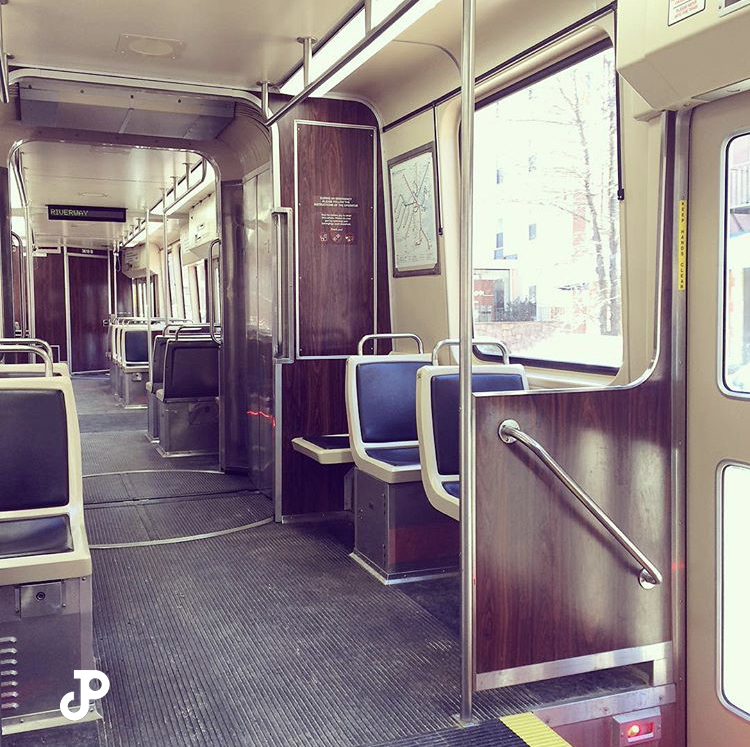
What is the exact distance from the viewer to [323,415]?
212 inches

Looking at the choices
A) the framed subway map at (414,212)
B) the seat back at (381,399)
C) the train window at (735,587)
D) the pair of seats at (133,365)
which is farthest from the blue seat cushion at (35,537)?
the pair of seats at (133,365)

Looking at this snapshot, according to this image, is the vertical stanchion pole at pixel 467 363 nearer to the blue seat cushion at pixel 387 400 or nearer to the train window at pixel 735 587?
the train window at pixel 735 587

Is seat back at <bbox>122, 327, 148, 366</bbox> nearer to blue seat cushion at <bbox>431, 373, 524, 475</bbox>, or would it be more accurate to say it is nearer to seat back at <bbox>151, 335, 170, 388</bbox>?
seat back at <bbox>151, 335, 170, 388</bbox>

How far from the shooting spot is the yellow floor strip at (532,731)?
2.48 metres

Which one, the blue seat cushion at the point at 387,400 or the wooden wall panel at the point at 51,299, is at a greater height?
the wooden wall panel at the point at 51,299

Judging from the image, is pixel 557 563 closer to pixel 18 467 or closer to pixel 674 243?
pixel 674 243

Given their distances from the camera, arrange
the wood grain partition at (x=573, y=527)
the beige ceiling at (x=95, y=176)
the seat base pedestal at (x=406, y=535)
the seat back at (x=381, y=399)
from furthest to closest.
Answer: the beige ceiling at (x=95, y=176), the seat back at (x=381, y=399), the seat base pedestal at (x=406, y=535), the wood grain partition at (x=573, y=527)

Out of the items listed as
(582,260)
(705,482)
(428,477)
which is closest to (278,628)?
(428,477)

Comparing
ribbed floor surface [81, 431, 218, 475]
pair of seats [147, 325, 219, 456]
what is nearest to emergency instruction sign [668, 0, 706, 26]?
ribbed floor surface [81, 431, 218, 475]

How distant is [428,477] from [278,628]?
88 cm

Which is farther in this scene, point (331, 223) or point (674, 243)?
point (331, 223)

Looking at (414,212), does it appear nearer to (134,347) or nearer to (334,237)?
(334,237)

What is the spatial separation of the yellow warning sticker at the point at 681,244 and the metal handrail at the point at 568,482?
0.80m

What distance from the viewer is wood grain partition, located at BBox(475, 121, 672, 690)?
2.75 metres
